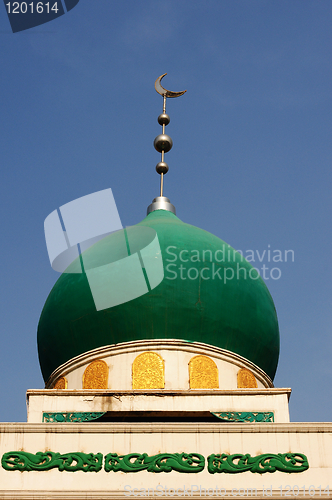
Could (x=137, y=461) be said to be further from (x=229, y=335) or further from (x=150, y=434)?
(x=229, y=335)

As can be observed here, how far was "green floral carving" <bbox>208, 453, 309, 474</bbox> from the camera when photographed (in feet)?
29.4

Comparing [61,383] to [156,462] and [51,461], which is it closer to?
Answer: [51,461]

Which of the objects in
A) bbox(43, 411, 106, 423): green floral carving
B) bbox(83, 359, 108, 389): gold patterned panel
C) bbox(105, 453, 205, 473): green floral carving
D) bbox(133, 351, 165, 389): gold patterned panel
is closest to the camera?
bbox(105, 453, 205, 473): green floral carving

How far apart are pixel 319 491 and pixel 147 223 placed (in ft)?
22.3

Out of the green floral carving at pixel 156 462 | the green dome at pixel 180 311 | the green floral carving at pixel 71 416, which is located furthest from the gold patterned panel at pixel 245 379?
the green floral carving at pixel 156 462

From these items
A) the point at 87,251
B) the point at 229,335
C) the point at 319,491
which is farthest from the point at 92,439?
the point at 87,251

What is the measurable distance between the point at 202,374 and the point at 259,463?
3.00 meters

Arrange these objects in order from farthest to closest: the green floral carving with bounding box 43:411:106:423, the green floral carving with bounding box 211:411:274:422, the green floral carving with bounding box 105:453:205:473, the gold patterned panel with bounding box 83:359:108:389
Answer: the gold patterned panel with bounding box 83:359:108:389
the green floral carving with bounding box 211:411:274:422
the green floral carving with bounding box 43:411:106:423
the green floral carving with bounding box 105:453:205:473

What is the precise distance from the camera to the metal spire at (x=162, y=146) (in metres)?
15.5

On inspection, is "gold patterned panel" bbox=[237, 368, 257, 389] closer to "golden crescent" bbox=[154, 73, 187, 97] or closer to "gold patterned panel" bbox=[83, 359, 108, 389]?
"gold patterned panel" bbox=[83, 359, 108, 389]

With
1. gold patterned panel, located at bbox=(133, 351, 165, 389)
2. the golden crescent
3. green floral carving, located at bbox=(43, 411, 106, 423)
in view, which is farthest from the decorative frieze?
the golden crescent

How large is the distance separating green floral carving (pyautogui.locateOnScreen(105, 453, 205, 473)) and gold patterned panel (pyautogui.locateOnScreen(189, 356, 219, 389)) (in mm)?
2800

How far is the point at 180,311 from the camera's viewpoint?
39.9ft

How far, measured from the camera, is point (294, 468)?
29.5 feet
